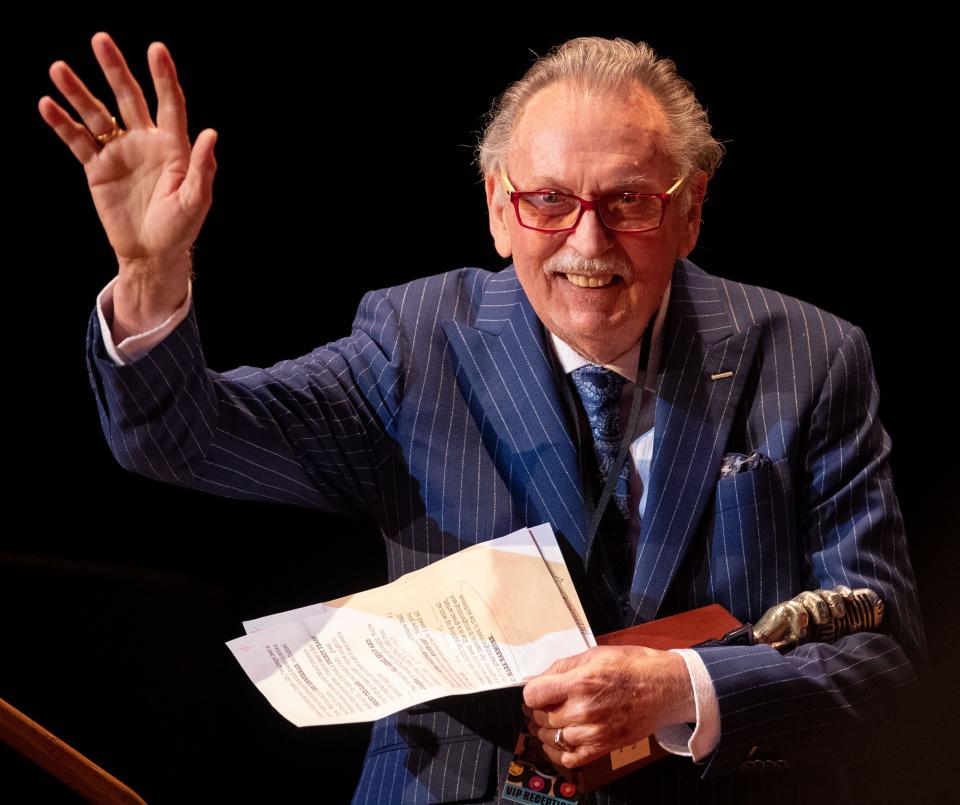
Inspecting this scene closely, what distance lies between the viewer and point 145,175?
1459mm

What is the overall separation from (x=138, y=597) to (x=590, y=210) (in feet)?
4.20

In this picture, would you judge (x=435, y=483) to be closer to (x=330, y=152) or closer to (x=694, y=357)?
(x=694, y=357)

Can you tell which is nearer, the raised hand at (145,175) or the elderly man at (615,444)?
the raised hand at (145,175)

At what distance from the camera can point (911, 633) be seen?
1837mm

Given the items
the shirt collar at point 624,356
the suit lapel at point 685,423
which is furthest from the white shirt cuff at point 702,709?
the shirt collar at point 624,356

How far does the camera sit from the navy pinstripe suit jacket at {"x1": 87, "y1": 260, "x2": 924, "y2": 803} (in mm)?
1757

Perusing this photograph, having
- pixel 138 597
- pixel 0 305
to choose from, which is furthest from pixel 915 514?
pixel 0 305

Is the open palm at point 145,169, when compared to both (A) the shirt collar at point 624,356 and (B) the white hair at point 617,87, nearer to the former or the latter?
(B) the white hair at point 617,87

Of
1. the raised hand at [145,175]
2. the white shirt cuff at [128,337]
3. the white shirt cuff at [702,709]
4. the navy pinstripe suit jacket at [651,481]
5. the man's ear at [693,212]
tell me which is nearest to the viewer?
the raised hand at [145,175]

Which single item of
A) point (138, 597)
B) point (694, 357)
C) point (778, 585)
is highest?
point (694, 357)

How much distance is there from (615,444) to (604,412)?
6 cm

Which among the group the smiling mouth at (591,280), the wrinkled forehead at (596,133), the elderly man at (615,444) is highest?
the wrinkled forehead at (596,133)

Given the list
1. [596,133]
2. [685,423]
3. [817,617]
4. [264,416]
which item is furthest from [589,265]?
[817,617]

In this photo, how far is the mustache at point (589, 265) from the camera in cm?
176
